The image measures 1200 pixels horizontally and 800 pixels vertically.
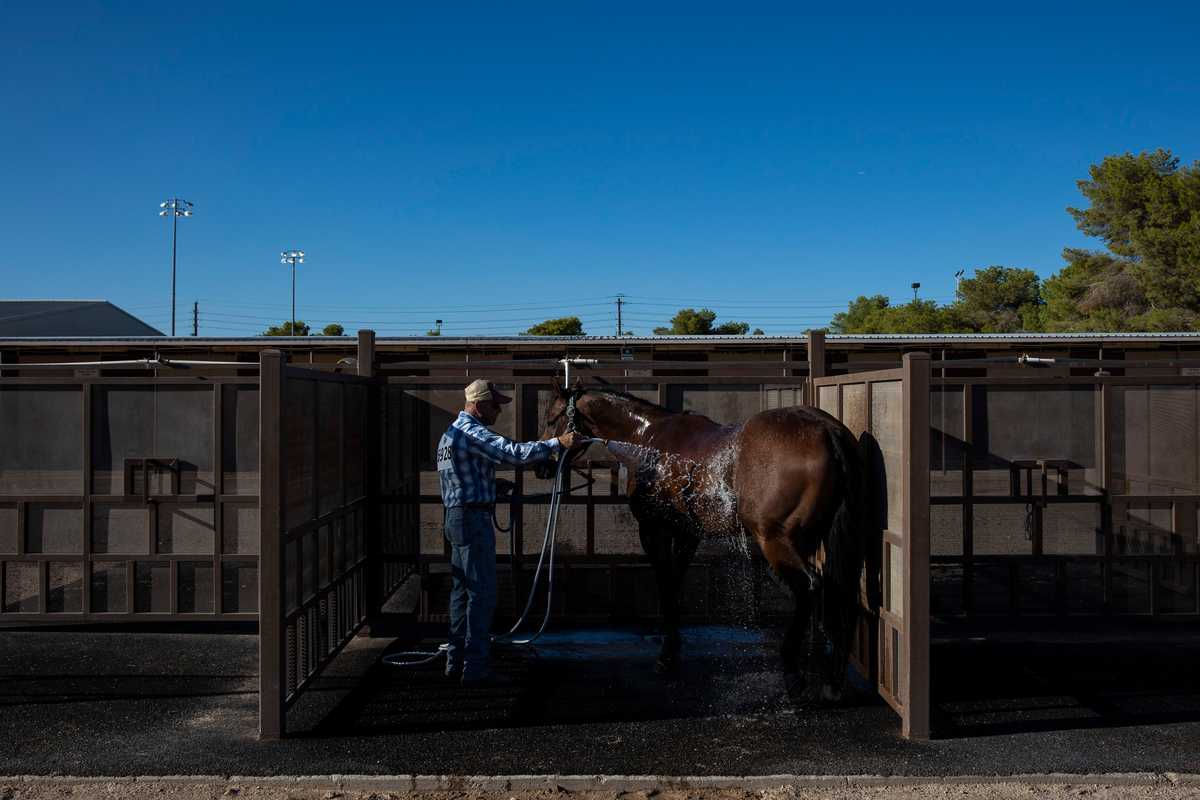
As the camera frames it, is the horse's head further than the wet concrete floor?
Yes

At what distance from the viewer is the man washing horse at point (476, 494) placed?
4.93m

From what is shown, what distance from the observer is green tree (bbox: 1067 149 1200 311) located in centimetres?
2210

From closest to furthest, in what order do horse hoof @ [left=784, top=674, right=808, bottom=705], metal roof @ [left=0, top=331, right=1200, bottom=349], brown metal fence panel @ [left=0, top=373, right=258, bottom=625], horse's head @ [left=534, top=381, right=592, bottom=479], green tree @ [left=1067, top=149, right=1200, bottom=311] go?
1. horse hoof @ [left=784, top=674, right=808, bottom=705]
2. horse's head @ [left=534, top=381, right=592, bottom=479]
3. brown metal fence panel @ [left=0, top=373, right=258, bottom=625]
4. metal roof @ [left=0, top=331, right=1200, bottom=349]
5. green tree @ [left=1067, top=149, right=1200, bottom=311]

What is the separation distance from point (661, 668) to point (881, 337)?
33.1 ft

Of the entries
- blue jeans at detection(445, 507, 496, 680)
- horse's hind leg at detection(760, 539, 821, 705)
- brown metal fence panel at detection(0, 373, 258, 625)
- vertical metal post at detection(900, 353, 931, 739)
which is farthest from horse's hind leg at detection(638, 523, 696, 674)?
brown metal fence panel at detection(0, 373, 258, 625)

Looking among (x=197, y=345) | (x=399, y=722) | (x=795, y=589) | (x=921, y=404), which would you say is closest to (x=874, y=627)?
(x=795, y=589)

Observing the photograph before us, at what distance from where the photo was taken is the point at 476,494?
16.3 feet

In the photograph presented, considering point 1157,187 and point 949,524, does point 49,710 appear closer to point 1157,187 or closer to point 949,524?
point 949,524

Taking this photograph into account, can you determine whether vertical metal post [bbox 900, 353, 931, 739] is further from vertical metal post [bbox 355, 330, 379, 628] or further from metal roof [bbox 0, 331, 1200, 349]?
metal roof [bbox 0, 331, 1200, 349]

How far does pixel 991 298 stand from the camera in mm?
44375

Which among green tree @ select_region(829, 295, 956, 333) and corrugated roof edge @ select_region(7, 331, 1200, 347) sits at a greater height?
green tree @ select_region(829, 295, 956, 333)

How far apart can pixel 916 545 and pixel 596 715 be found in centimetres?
185

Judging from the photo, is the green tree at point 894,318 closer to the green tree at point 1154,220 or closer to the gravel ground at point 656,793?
the green tree at point 1154,220

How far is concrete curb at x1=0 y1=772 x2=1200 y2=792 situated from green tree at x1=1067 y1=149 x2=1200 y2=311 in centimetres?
2168
